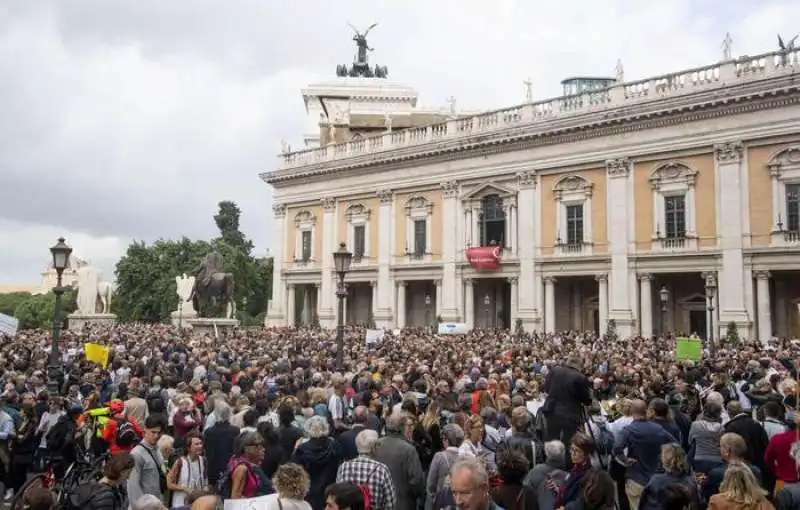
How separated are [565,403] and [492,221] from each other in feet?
102

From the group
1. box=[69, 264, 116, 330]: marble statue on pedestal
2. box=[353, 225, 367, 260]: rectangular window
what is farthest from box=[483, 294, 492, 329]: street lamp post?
box=[69, 264, 116, 330]: marble statue on pedestal

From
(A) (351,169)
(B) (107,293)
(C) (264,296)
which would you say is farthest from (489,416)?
(C) (264,296)

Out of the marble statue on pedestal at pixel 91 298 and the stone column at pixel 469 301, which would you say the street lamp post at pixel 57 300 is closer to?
the marble statue on pedestal at pixel 91 298

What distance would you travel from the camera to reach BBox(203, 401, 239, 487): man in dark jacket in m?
7.77

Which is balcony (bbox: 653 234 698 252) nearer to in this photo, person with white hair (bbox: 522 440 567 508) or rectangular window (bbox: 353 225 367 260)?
rectangular window (bbox: 353 225 367 260)

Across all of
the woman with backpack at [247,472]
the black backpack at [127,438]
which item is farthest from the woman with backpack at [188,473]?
the black backpack at [127,438]

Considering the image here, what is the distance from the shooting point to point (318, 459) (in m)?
7.04

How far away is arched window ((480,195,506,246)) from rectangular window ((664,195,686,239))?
906 cm

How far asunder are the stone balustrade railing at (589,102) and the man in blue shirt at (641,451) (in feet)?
90.4

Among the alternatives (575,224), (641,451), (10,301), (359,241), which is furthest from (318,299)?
(10,301)

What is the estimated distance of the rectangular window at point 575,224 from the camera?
36812 millimetres

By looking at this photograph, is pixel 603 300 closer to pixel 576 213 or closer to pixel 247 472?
pixel 576 213

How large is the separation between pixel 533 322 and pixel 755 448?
29.5 metres

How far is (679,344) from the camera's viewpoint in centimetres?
1875
